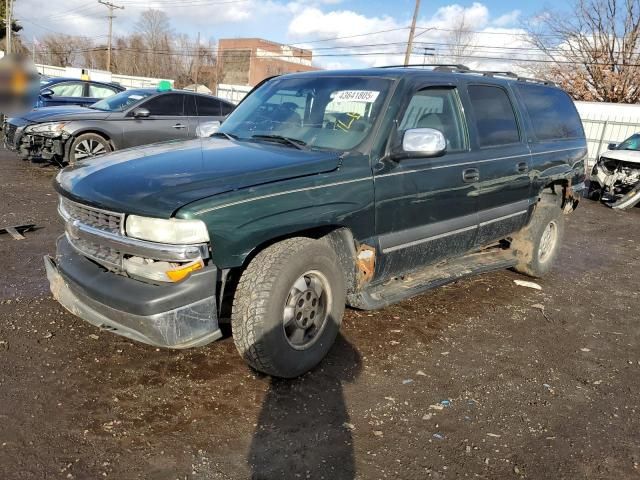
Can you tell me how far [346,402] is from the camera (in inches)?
123

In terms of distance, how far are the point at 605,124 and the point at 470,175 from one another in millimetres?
19169

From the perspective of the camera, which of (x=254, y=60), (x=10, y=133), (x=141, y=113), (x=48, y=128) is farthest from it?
(x=254, y=60)

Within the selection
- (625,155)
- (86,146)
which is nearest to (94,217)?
(86,146)

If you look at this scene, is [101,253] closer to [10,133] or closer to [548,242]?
[548,242]

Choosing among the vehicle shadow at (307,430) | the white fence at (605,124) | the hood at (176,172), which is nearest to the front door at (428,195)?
the hood at (176,172)

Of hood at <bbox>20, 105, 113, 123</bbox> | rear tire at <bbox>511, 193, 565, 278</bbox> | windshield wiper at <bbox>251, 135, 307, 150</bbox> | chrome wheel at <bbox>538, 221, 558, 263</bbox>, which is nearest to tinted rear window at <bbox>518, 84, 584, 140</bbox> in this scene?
rear tire at <bbox>511, 193, 565, 278</bbox>

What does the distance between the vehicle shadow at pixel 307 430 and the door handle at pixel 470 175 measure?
1726mm

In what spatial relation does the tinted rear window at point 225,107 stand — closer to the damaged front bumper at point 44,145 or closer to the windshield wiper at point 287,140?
the damaged front bumper at point 44,145

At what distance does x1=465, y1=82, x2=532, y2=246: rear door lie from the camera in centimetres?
442

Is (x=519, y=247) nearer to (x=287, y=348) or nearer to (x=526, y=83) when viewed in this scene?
(x=526, y=83)

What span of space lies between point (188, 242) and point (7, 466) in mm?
1277

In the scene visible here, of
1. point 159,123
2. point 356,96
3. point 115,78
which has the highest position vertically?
point 115,78

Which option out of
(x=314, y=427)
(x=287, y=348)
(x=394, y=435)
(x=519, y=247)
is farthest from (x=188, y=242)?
(x=519, y=247)

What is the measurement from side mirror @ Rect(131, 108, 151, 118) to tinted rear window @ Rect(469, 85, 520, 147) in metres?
6.83
